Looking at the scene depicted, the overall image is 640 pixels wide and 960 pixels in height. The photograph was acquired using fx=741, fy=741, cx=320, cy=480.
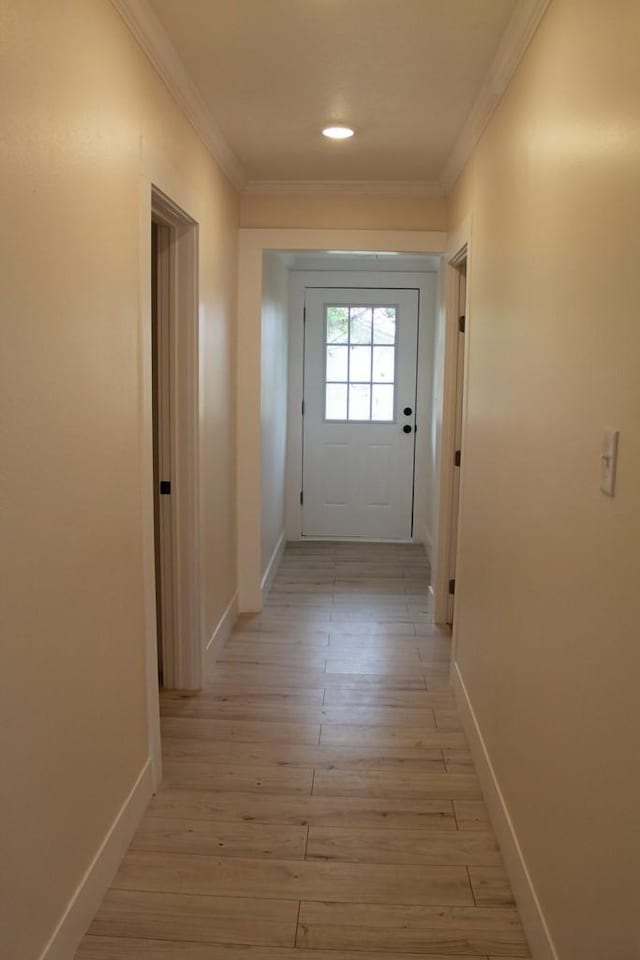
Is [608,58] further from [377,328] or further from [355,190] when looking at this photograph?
[377,328]

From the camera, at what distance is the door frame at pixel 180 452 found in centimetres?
234

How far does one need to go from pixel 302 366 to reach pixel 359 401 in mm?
553

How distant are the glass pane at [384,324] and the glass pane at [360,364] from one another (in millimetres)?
142

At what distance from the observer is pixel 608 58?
142 centimetres

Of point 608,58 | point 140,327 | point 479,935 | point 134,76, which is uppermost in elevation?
point 134,76

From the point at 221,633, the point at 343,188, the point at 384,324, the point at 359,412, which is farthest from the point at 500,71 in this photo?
the point at 359,412

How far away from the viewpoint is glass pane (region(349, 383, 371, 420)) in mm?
A: 6145

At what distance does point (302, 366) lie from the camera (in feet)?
20.0

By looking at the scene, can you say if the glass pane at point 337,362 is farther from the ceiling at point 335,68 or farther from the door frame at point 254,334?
the ceiling at point 335,68

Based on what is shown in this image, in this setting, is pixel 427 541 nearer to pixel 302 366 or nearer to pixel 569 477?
pixel 302 366

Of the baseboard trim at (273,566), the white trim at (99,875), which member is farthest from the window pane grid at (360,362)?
the white trim at (99,875)

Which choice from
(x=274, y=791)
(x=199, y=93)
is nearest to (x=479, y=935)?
(x=274, y=791)

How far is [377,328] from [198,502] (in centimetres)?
328

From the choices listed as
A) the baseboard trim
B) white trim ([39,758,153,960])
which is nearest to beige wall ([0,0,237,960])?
white trim ([39,758,153,960])
